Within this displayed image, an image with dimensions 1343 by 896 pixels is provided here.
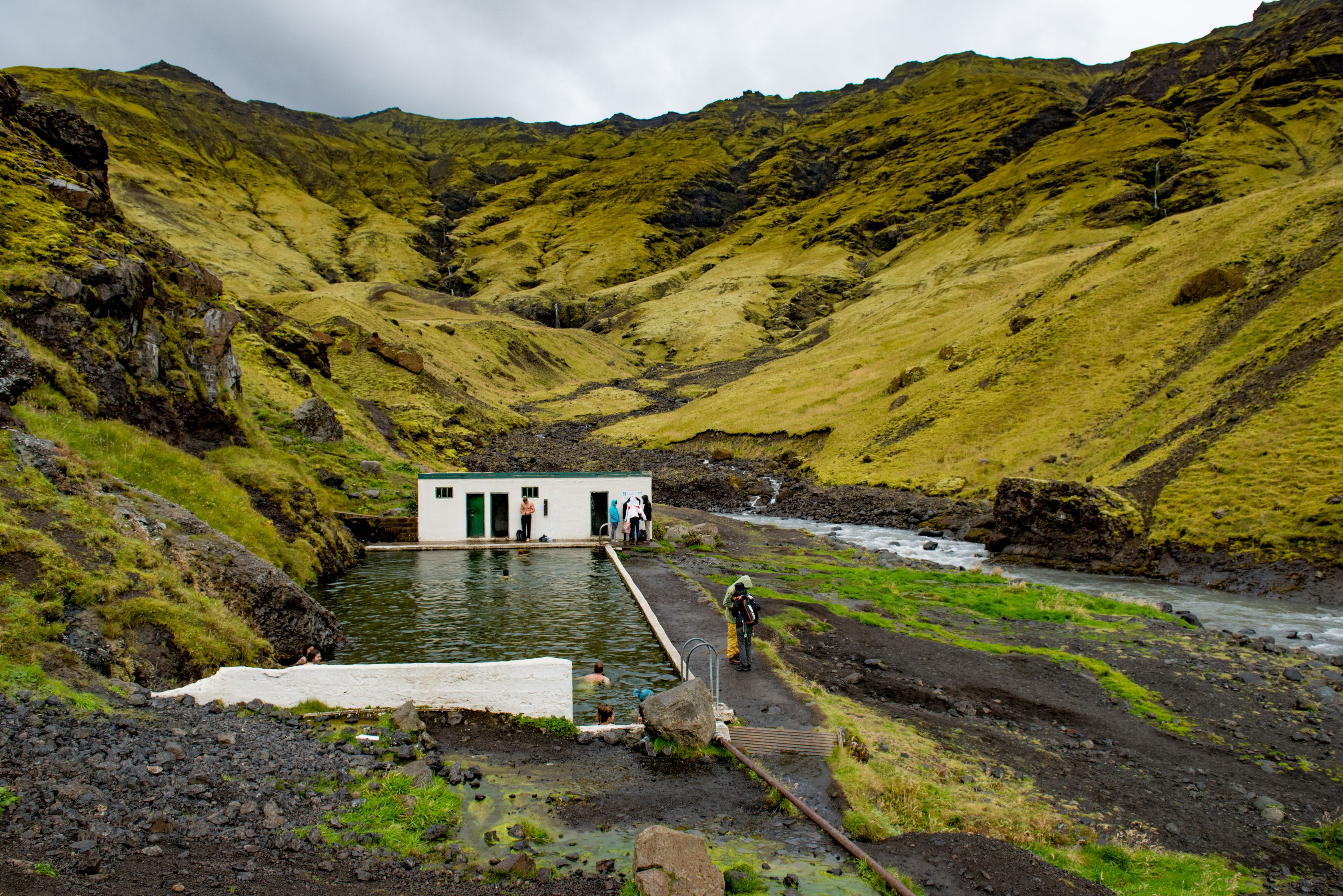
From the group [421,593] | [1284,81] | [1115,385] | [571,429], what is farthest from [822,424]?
[1284,81]

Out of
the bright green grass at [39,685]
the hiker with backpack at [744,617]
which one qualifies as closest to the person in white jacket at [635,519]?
the hiker with backpack at [744,617]

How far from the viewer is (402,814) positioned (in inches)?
369

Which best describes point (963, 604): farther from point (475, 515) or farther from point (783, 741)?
point (475, 515)

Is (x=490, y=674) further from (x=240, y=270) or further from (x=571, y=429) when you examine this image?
(x=240, y=270)

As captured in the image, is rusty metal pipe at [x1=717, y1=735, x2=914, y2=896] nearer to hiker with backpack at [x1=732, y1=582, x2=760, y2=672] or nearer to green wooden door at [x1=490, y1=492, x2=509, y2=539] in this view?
hiker with backpack at [x1=732, y1=582, x2=760, y2=672]

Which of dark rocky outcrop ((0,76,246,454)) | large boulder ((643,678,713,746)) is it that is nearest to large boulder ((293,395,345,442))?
dark rocky outcrop ((0,76,246,454))

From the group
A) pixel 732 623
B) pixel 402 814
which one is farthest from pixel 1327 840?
pixel 402 814

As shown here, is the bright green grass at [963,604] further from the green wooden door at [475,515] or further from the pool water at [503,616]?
the green wooden door at [475,515]

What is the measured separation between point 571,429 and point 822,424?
3532 cm

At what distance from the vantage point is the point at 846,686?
17.5m

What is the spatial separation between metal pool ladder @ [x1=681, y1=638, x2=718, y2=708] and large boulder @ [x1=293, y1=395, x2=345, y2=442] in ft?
98.4

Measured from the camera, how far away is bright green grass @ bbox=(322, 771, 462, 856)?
866 centimetres

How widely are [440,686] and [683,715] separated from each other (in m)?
5.07

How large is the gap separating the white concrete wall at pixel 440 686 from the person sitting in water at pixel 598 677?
110 inches
